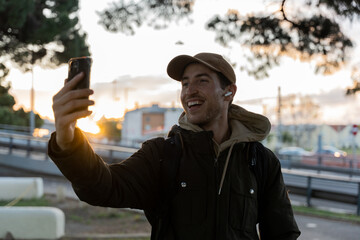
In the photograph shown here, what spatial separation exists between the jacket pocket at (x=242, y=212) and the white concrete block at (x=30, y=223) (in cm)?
550

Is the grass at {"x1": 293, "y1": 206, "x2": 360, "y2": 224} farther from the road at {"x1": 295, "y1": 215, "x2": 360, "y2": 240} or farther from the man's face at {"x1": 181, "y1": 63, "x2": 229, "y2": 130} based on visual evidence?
the man's face at {"x1": 181, "y1": 63, "x2": 229, "y2": 130}

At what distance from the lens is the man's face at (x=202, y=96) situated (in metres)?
2.41

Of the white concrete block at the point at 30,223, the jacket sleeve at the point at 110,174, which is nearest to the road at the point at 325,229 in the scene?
the white concrete block at the point at 30,223

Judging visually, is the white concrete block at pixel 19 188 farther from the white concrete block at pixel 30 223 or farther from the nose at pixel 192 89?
the nose at pixel 192 89

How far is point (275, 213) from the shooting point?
8.05 feet

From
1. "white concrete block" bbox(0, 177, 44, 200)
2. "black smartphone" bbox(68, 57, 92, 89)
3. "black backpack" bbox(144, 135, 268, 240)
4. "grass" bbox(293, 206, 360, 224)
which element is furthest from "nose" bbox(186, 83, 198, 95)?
"white concrete block" bbox(0, 177, 44, 200)

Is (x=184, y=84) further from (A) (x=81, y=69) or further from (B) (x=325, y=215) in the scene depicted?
(B) (x=325, y=215)

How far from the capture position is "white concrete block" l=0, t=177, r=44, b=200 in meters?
11.0

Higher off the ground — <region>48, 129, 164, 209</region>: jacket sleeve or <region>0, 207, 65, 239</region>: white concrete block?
<region>48, 129, 164, 209</region>: jacket sleeve

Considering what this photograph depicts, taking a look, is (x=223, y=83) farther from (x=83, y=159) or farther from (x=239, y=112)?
(x=83, y=159)

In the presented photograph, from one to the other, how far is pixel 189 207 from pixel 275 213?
1.98ft

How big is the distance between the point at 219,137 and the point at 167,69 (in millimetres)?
496

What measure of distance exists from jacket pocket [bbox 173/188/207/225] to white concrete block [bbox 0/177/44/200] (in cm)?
978

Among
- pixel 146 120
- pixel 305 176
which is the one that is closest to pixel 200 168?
pixel 305 176
